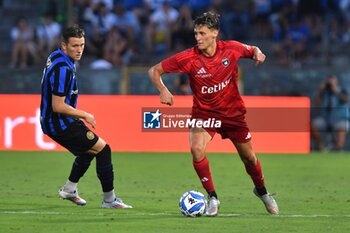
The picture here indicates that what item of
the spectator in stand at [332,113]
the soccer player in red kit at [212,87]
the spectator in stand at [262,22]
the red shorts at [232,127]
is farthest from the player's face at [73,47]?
the spectator in stand at [262,22]

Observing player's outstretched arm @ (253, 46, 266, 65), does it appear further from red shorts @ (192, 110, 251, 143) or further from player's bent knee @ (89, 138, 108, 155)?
player's bent knee @ (89, 138, 108, 155)

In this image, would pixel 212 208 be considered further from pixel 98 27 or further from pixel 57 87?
pixel 98 27

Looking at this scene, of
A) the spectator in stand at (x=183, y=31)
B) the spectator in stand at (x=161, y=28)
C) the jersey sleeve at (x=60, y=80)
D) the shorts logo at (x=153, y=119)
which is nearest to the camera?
the jersey sleeve at (x=60, y=80)

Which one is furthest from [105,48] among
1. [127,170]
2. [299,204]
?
[299,204]

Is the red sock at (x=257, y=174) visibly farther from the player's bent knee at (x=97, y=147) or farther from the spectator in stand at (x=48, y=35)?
the spectator in stand at (x=48, y=35)

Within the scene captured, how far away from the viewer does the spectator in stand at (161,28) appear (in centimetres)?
2652

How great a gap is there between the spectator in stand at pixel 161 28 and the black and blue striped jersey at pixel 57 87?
46.7ft

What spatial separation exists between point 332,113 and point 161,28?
490cm

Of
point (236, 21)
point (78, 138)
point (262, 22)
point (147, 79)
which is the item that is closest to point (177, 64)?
point (78, 138)

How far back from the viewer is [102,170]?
1232 cm

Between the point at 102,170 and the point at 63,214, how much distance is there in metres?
0.80

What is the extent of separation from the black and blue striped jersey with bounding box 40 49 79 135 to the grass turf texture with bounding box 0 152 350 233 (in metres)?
0.99

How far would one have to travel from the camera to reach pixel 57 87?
39.2 ft

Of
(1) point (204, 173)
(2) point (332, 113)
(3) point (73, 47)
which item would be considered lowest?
(2) point (332, 113)
